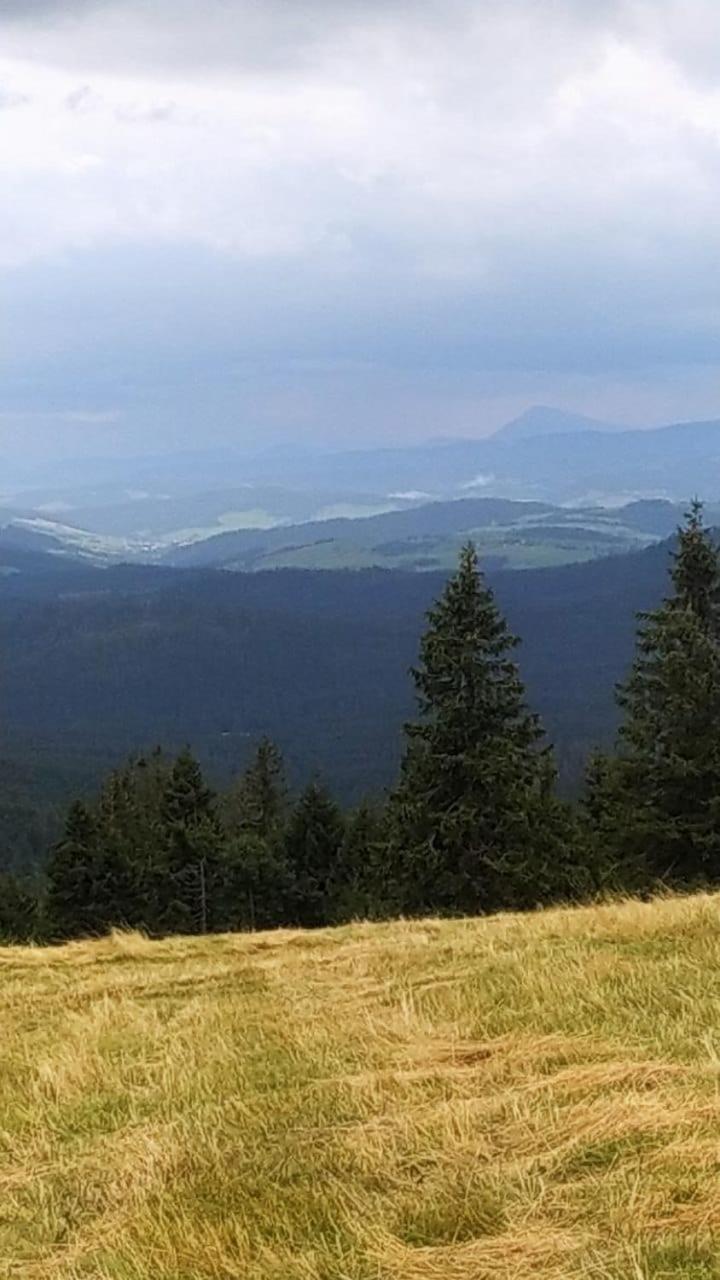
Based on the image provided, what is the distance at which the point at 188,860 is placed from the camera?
5781 cm

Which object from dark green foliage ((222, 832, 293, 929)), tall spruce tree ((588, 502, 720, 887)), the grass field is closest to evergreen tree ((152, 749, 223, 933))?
dark green foliage ((222, 832, 293, 929))

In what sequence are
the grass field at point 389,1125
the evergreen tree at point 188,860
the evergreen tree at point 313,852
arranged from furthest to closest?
the evergreen tree at point 313,852 → the evergreen tree at point 188,860 → the grass field at point 389,1125

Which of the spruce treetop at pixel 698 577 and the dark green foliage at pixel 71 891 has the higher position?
the spruce treetop at pixel 698 577

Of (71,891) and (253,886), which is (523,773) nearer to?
(71,891)

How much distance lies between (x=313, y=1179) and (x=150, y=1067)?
3207mm

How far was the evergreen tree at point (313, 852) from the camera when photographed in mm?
60188

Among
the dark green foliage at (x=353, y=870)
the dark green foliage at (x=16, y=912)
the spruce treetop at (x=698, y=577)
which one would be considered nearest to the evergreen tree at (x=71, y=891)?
the dark green foliage at (x=16, y=912)

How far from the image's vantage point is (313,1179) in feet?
18.4

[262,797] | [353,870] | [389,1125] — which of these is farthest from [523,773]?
[262,797]

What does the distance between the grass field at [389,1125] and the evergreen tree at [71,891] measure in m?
41.9

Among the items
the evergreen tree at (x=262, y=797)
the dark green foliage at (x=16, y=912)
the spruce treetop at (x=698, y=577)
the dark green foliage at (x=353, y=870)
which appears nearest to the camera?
the spruce treetop at (x=698, y=577)

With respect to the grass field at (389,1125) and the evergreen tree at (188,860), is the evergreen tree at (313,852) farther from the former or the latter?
the grass field at (389,1125)

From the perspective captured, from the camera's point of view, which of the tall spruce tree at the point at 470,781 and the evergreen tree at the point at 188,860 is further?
the evergreen tree at the point at 188,860

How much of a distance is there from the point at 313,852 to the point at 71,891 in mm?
14786
